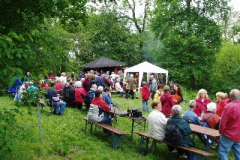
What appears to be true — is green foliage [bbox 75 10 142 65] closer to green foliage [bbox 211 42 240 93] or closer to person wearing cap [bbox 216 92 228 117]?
green foliage [bbox 211 42 240 93]

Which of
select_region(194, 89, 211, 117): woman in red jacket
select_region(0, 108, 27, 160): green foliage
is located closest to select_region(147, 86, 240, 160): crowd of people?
select_region(194, 89, 211, 117): woman in red jacket

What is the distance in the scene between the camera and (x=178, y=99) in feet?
33.6

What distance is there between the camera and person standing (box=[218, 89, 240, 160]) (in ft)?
17.0

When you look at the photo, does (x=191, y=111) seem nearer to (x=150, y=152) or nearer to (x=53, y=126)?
(x=150, y=152)

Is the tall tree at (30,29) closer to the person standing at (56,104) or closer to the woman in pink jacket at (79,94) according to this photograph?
the person standing at (56,104)

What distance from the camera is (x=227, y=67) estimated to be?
2606 cm

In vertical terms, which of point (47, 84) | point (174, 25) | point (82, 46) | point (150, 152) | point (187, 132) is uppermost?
point (174, 25)

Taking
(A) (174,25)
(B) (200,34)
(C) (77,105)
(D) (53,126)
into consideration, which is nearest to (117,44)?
(A) (174,25)

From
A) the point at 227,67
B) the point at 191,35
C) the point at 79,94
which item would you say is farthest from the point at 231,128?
the point at 227,67

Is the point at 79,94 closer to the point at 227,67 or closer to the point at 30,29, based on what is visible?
the point at 30,29

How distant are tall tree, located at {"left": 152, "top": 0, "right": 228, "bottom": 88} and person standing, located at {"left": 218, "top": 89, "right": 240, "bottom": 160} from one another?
20898 millimetres

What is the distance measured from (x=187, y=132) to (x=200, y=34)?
2207 centimetres

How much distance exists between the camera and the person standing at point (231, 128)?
520 centimetres

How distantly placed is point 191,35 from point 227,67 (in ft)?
→ 15.3
